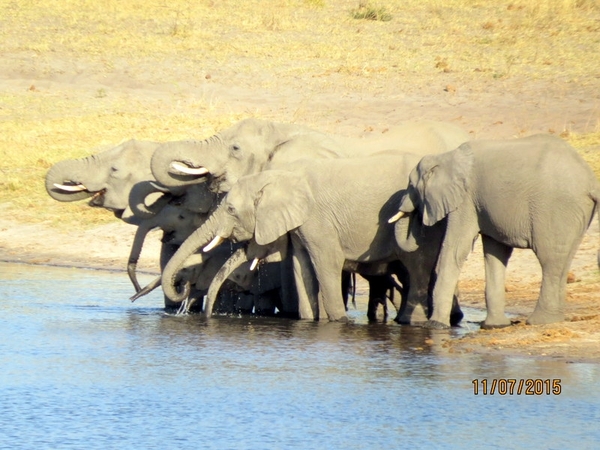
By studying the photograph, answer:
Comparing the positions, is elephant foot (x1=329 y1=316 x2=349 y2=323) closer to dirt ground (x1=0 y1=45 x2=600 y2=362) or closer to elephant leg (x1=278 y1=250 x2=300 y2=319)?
elephant leg (x1=278 y1=250 x2=300 y2=319)

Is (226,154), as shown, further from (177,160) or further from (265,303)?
(265,303)

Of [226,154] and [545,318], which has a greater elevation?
[226,154]

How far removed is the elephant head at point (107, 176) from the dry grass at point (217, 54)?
4.07m

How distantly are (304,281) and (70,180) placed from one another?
10.1 ft

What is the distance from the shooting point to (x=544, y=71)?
2527 centimetres

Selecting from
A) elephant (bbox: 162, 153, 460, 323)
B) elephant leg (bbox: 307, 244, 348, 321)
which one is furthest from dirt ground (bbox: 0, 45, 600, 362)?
elephant leg (bbox: 307, 244, 348, 321)

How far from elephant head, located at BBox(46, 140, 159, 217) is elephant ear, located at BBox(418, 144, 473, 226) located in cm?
337

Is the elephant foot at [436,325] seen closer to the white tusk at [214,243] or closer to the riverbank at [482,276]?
the riverbank at [482,276]

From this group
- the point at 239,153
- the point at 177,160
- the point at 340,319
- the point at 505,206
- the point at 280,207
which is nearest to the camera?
the point at 505,206

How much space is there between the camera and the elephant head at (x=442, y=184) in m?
11.8

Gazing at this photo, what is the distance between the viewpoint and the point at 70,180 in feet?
47.2
